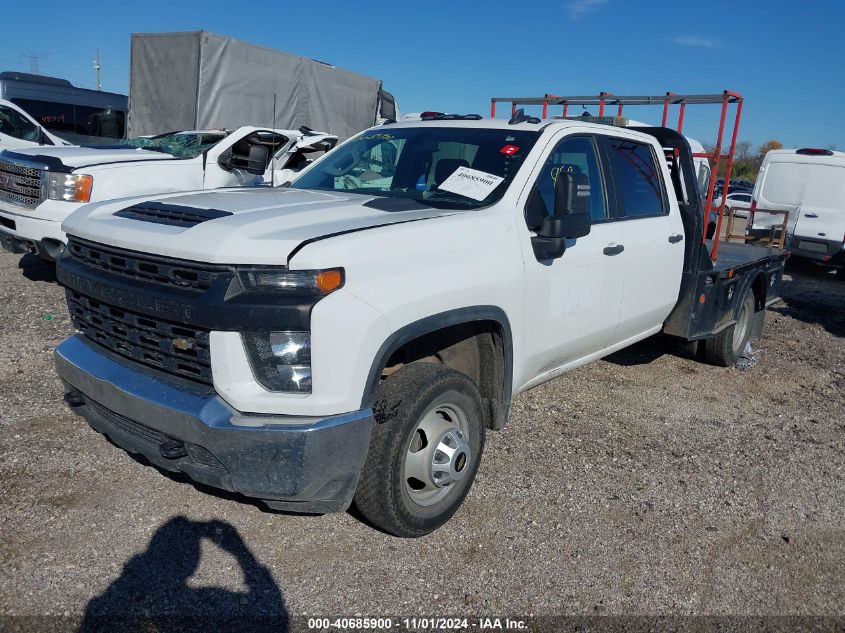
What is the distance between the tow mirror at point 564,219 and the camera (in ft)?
11.8

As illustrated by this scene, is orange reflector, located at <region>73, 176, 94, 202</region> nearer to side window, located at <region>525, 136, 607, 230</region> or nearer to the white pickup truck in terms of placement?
the white pickup truck

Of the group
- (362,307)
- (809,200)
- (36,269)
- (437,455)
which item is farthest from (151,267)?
(809,200)

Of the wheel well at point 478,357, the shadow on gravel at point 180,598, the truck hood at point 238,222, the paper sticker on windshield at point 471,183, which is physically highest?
the paper sticker on windshield at point 471,183

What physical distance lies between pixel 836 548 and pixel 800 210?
10.7 m

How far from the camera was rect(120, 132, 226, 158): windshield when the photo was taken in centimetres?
891

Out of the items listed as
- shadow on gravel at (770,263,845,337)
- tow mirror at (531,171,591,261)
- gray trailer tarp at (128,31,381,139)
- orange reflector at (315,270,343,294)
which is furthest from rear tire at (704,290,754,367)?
gray trailer tarp at (128,31,381,139)

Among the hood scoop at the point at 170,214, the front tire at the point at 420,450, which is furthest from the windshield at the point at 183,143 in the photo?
the front tire at the point at 420,450

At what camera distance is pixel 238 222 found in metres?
2.93

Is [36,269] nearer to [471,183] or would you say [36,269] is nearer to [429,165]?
[429,165]

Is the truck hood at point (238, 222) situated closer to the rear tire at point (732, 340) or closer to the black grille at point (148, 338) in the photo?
the black grille at point (148, 338)

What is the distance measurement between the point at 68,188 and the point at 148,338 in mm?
5078

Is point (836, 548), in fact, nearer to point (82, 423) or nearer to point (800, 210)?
point (82, 423)

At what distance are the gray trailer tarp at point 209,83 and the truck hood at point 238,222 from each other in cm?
853

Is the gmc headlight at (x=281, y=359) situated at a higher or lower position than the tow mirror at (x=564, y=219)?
lower
